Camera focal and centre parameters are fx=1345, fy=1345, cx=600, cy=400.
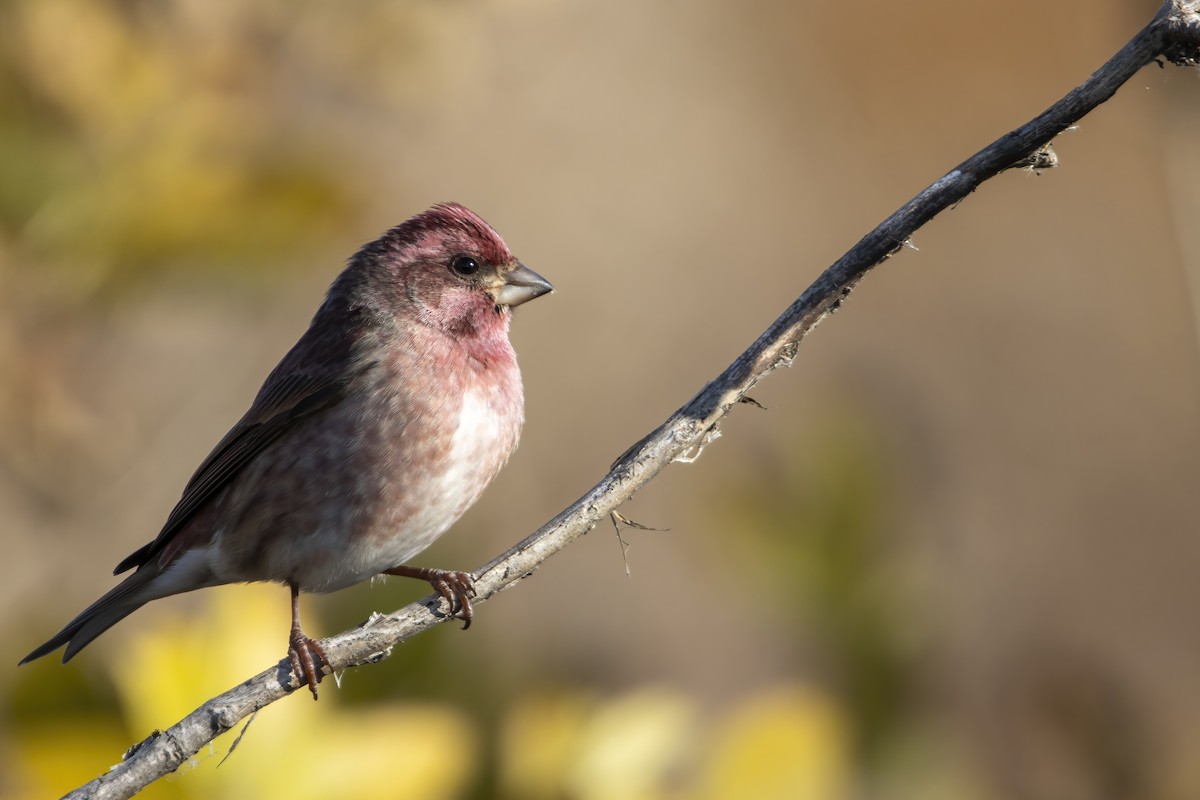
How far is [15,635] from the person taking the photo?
352 cm

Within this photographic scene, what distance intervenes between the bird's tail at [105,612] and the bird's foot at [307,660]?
57cm

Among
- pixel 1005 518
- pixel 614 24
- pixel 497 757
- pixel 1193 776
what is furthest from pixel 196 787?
pixel 614 24

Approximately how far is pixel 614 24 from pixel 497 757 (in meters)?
7.79

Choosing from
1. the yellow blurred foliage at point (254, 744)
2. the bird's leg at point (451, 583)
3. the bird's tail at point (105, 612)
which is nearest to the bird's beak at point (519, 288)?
the bird's leg at point (451, 583)

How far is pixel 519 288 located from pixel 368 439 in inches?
27.4

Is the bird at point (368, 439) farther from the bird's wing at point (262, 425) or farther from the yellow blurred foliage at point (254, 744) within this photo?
the yellow blurred foliage at point (254, 744)

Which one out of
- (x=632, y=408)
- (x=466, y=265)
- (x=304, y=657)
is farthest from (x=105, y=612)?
(x=632, y=408)

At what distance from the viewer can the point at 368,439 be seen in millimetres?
3795

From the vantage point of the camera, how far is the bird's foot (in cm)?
291

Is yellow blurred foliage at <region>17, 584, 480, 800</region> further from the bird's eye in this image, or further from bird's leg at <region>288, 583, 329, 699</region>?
the bird's eye

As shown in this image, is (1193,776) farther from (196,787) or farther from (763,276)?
(763,276)

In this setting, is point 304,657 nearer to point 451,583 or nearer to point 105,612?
point 451,583

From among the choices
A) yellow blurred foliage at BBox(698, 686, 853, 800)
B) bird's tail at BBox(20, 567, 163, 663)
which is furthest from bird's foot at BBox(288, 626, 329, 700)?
yellow blurred foliage at BBox(698, 686, 853, 800)

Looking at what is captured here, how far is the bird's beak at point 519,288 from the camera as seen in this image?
13.4 ft
